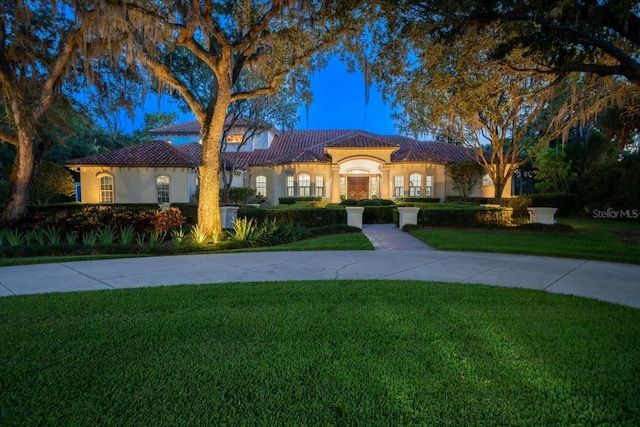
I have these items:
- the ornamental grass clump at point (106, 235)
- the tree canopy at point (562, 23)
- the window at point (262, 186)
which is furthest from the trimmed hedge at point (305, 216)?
the window at point (262, 186)

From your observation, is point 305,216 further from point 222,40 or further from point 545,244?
point 545,244

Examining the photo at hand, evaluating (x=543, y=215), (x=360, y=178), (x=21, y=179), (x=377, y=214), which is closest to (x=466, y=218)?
(x=543, y=215)

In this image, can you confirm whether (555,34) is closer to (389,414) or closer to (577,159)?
(389,414)

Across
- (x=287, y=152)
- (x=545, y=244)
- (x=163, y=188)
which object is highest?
(x=287, y=152)

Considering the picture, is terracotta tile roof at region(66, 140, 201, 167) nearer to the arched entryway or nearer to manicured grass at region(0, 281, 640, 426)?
the arched entryway

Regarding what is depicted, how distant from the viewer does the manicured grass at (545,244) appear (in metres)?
8.08

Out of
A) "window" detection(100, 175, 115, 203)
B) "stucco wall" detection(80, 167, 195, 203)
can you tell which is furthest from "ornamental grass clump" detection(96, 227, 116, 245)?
"window" detection(100, 175, 115, 203)

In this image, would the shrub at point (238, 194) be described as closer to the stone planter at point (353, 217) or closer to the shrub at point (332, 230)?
the stone planter at point (353, 217)

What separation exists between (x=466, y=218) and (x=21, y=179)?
56.6ft

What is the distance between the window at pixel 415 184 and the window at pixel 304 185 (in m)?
7.63

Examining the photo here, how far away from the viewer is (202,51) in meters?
9.85

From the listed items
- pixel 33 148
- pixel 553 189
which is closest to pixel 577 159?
pixel 553 189

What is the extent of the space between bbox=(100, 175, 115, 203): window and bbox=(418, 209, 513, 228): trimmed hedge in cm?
1868

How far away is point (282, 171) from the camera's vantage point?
25.6 metres
